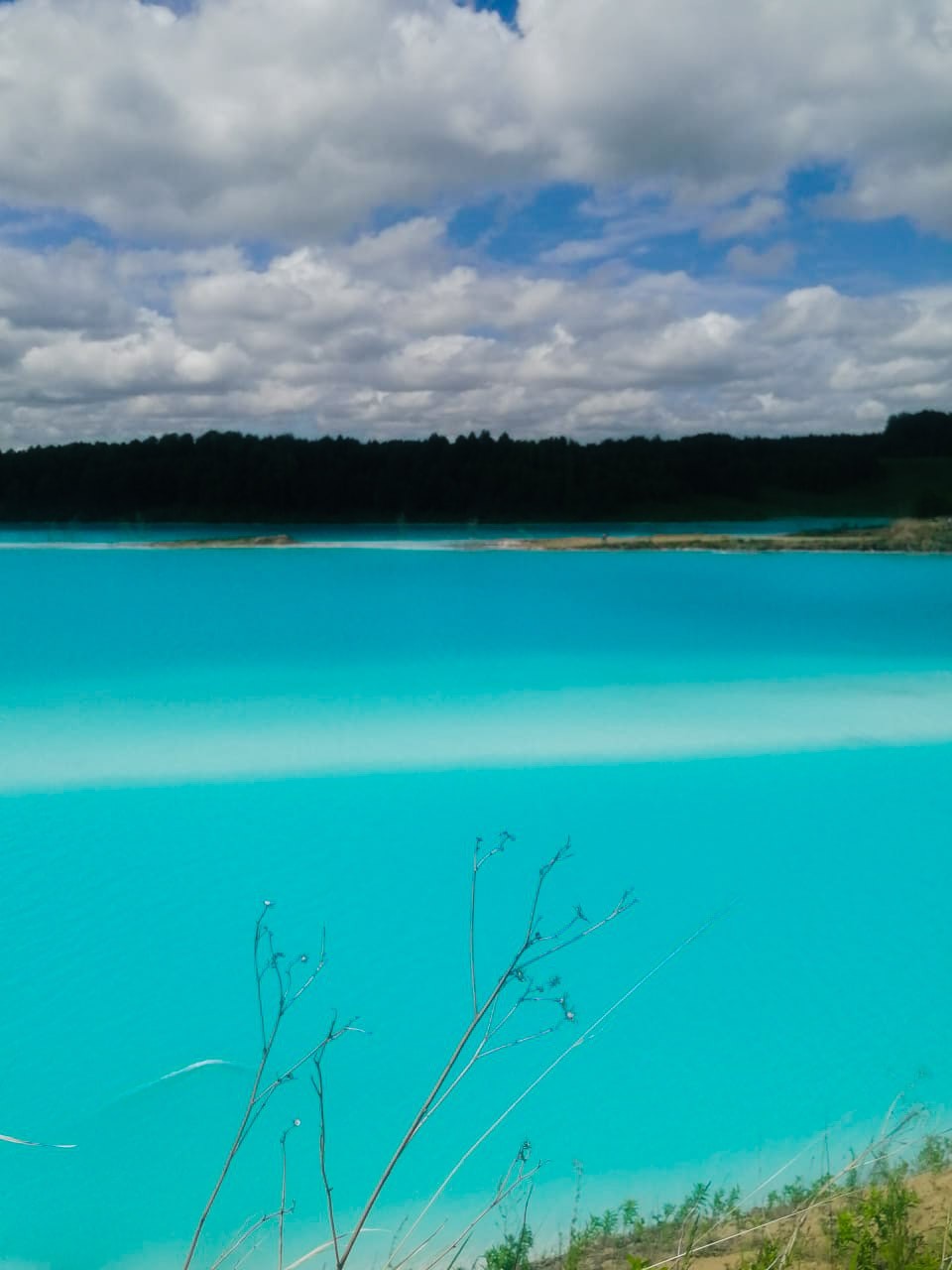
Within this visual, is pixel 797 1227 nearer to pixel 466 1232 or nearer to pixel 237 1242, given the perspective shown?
pixel 466 1232

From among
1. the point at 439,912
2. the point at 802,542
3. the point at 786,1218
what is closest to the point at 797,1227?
the point at 786,1218

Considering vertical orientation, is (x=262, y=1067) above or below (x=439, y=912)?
above

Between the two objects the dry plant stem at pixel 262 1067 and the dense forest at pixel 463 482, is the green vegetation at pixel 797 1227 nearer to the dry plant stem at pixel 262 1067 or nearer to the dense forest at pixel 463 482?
the dry plant stem at pixel 262 1067

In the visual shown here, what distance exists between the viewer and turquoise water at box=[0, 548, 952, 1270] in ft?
9.24

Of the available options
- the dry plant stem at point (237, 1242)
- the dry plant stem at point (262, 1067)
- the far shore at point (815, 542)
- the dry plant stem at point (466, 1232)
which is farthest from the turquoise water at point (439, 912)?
the far shore at point (815, 542)

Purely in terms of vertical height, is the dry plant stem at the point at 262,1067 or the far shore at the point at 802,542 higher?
the far shore at the point at 802,542

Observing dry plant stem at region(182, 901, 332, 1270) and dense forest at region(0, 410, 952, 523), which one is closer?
dry plant stem at region(182, 901, 332, 1270)

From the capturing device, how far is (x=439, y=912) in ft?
13.7

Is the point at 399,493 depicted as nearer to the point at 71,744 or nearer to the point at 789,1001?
the point at 71,744

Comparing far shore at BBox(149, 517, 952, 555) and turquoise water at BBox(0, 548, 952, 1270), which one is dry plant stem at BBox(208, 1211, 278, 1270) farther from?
far shore at BBox(149, 517, 952, 555)

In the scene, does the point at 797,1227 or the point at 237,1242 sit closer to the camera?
the point at 797,1227

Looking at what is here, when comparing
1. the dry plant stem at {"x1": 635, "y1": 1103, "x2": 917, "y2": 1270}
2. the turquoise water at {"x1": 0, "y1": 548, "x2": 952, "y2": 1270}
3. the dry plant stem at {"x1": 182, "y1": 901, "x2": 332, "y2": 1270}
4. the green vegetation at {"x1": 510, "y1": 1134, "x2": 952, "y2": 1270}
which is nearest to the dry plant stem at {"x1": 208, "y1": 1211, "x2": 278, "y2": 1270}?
the dry plant stem at {"x1": 182, "y1": 901, "x2": 332, "y2": 1270}

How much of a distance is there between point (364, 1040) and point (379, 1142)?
17.9 inches

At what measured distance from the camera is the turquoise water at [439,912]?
2.82 m
